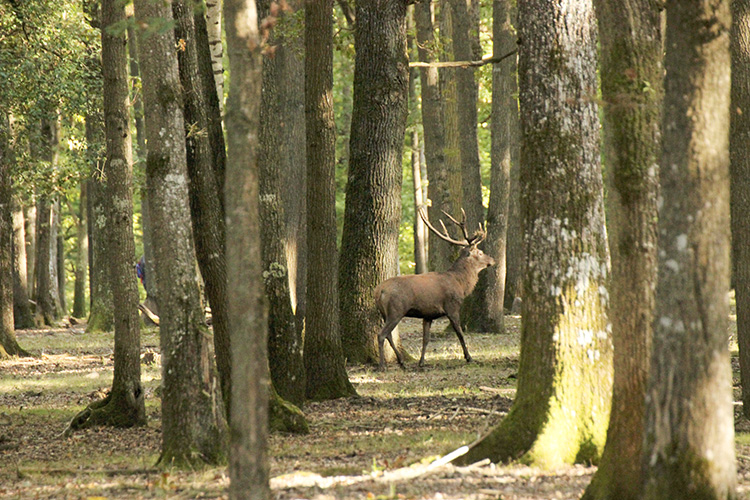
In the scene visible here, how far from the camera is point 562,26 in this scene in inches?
287

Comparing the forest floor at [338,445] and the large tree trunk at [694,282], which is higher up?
the large tree trunk at [694,282]

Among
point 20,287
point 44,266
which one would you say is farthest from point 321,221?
point 44,266

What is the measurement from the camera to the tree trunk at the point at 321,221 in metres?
11.4

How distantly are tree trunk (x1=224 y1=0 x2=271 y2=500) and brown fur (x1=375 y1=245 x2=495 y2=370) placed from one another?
945 cm

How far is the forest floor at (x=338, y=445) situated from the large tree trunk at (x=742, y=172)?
1208 mm

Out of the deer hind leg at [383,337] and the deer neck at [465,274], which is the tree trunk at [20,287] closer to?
the deer neck at [465,274]

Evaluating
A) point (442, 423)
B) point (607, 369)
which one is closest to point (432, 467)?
point (607, 369)

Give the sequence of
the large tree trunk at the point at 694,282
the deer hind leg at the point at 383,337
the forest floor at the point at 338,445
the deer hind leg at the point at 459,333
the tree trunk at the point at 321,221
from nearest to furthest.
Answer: the large tree trunk at the point at 694,282 → the forest floor at the point at 338,445 → the tree trunk at the point at 321,221 → the deer hind leg at the point at 383,337 → the deer hind leg at the point at 459,333

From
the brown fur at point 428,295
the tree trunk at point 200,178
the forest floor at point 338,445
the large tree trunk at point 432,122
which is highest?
the large tree trunk at point 432,122

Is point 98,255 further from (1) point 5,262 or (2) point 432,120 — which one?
(2) point 432,120

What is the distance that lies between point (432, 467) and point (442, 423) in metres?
2.94

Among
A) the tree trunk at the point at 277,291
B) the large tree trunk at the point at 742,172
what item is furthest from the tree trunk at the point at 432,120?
the large tree trunk at the point at 742,172

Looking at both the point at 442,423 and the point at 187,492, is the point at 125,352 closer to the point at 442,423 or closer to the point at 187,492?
the point at 442,423

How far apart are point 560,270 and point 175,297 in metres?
3.16
